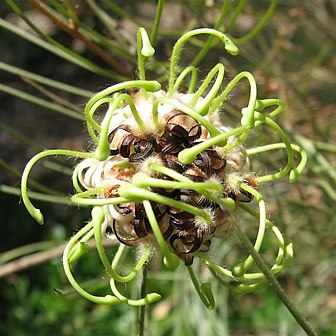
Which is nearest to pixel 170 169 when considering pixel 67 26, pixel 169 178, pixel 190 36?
pixel 169 178

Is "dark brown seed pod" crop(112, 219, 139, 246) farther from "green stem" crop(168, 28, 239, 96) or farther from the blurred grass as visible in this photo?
the blurred grass

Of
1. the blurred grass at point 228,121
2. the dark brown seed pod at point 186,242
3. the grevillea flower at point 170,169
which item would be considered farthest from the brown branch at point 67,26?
the dark brown seed pod at point 186,242

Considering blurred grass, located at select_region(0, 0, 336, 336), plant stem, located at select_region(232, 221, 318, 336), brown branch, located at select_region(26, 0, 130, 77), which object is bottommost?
blurred grass, located at select_region(0, 0, 336, 336)

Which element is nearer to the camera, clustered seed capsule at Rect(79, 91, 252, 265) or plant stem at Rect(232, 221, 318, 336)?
plant stem at Rect(232, 221, 318, 336)

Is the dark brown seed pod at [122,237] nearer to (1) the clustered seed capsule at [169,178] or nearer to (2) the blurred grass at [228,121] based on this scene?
(1) the clustered seed capsule at [169,178]

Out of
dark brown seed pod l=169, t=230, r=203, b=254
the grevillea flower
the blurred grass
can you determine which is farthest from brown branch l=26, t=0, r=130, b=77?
dark brown seed pod l=169, t=230, r=203, b=254

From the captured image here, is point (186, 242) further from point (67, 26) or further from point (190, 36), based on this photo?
point (67, 26)
